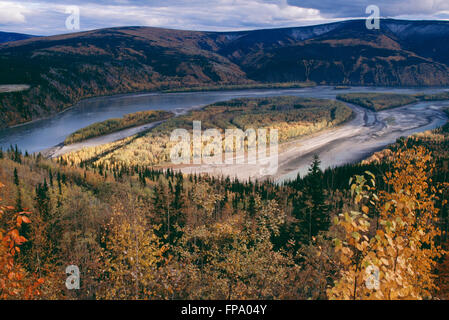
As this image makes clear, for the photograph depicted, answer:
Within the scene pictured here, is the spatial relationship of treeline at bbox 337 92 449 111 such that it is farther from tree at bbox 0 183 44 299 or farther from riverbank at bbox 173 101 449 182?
tree at bbox 0 183 44 299

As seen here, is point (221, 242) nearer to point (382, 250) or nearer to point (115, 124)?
point (382, 250)

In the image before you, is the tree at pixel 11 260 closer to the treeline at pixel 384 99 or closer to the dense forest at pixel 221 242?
the dense forest at pixel 221 242

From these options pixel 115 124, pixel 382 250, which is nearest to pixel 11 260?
pixel 382 250

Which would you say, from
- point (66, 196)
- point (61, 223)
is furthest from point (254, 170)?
point (61, 223)

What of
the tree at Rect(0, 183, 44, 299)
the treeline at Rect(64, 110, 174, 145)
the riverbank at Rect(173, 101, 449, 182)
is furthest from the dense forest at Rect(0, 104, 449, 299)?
the treeline at Rect(64, 110, 174, 145)

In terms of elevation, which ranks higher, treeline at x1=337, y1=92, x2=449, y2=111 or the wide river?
treeline at x1=337, y1=92, x2=449, y2=111

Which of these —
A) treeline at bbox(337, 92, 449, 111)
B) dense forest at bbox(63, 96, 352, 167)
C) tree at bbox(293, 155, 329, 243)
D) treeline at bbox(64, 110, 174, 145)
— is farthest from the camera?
treeline at bbox(337, 92, 449, 111)

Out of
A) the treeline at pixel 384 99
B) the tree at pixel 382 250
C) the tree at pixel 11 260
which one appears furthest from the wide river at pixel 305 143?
the tree at pixel 11 260

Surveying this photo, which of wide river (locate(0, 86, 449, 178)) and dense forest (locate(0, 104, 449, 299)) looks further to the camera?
wide river (locate(0, 86, 449, 178))
